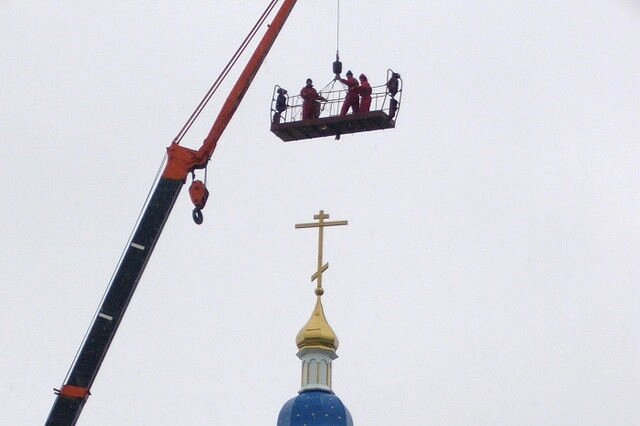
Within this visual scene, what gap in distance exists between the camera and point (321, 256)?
171 feet

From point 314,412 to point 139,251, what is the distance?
408 inches

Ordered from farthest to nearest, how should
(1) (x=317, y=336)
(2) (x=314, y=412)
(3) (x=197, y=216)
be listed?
1. (1) (x=317, y=336)
2. (2) (x=314, y=412)
3. (3) (x=197, y=216)

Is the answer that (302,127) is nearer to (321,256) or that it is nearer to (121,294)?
(121,294)

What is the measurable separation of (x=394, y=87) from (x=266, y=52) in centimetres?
322

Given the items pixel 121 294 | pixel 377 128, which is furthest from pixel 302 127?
pixel 121 294

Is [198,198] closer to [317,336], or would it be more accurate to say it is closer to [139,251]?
[139,251]

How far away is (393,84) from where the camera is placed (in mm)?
39719

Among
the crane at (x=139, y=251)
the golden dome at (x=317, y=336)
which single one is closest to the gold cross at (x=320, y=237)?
the golden dome at (x=317, y=336)

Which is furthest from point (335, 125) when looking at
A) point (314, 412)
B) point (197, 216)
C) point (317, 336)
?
point (317, 336)

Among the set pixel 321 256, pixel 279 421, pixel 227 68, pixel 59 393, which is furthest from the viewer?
pixel 321 256

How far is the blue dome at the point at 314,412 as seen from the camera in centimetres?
4822

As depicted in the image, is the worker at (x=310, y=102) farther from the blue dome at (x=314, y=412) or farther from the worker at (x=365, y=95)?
the blue dome at (x=314, y=412)

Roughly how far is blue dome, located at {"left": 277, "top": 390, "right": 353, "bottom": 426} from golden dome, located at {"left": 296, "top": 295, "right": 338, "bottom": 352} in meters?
1.77

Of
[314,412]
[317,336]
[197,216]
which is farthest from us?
[317,336]
